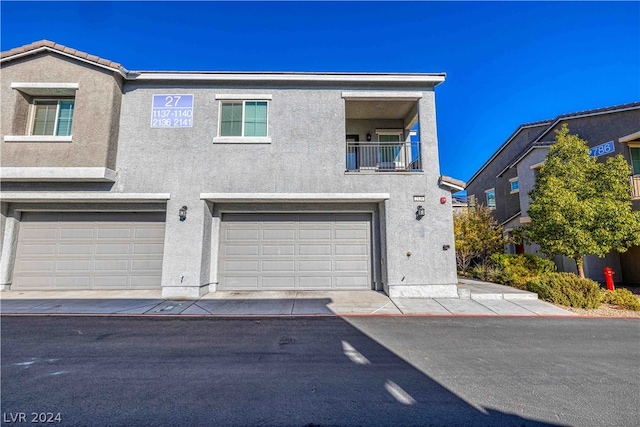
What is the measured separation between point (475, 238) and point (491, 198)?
33.2 feet

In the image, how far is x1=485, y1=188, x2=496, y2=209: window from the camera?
20309mm

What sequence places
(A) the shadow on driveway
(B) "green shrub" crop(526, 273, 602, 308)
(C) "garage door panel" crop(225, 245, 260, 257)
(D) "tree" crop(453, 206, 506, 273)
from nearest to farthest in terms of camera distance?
(A) the shadow on driveway
(B) "green shrub" crop(526, 273, 602, 308)
(C) "garage door panel" crop(225, 245, 260, 257)
(D) "tree" crop(453, 206, 506, 273)

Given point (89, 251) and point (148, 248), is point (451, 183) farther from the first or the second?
point (89, 251)

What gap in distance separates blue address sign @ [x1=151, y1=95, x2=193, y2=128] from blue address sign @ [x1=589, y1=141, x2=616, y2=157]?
1639 cm

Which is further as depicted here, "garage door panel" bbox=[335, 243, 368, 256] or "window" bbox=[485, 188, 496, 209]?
"window" bbox=[485, 188, 496, 209]

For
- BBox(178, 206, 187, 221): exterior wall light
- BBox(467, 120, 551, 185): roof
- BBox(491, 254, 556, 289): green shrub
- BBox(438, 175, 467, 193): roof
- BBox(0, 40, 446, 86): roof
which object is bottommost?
BBox(491, 254, 556, 289): green shrub

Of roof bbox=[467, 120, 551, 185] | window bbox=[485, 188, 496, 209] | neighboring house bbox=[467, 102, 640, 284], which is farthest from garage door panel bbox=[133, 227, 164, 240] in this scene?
roof bbox=[467, 120, 551, 185]

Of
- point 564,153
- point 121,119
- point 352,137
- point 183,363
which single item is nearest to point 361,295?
point 183,363

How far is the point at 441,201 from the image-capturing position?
9.08 meters

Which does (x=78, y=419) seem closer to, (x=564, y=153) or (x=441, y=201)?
(x=441, y=201)

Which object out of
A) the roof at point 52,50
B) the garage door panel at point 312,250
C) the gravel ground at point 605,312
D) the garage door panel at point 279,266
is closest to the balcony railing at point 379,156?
the garage door panel at point 312,250

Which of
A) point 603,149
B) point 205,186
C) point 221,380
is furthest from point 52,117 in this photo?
point 603,149

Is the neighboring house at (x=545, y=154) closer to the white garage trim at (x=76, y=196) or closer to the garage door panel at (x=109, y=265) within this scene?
the white garage trim at (x=76, y=196)

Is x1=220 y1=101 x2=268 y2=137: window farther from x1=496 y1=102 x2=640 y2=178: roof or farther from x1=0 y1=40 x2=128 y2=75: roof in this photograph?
x1=496 y1=102 x2=640 y2=178: roof
